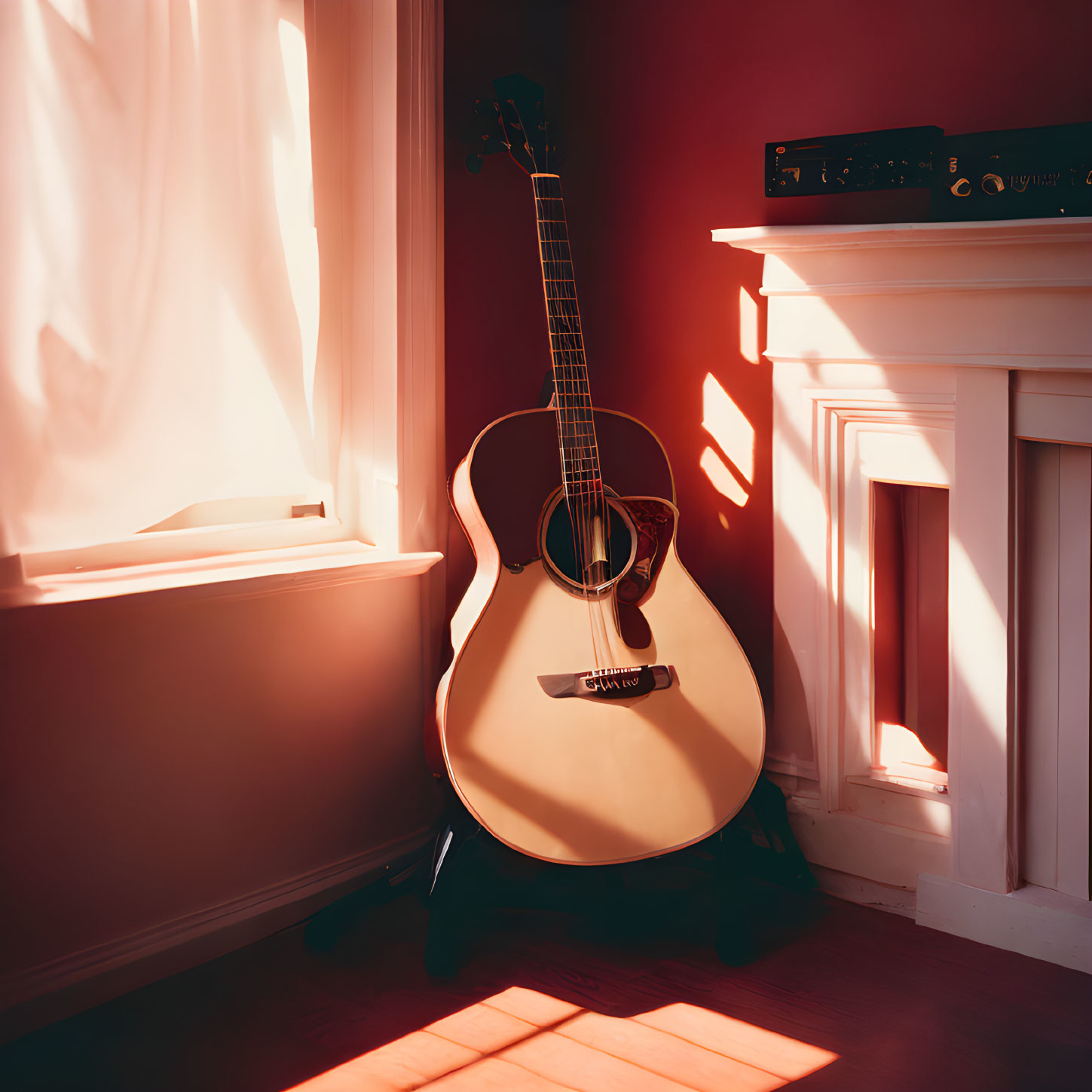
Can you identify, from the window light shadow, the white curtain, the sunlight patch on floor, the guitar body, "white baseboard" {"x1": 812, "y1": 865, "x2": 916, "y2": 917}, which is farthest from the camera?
the window light shadow

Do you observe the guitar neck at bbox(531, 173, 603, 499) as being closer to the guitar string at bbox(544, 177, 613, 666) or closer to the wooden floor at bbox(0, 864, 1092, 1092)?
the guitar string at bbox(544, 177, 613, 666)

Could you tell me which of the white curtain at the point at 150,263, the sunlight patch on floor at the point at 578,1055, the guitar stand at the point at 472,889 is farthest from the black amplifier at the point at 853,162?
the sunlight patch on floor at the point at 578,1055

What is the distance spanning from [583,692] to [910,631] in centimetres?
72

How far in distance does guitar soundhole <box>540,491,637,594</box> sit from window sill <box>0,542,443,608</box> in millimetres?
307

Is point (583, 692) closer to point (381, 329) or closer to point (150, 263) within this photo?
point (381, 329)

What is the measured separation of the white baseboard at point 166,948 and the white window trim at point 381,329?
0.60m

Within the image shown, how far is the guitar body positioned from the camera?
164cm

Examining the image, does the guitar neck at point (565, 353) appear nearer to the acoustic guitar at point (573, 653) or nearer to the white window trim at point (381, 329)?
the acoustic guitar at point (573, 653)

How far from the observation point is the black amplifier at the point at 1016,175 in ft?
5.07

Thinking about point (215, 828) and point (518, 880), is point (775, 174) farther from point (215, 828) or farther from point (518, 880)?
point (215, 828)

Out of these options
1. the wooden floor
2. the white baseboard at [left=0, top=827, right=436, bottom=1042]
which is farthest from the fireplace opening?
the white baseboard at [left=0, top=827, right=436, bottom=1042]

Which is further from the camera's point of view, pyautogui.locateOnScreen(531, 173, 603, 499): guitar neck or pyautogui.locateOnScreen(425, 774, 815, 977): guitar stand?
pyautogui.locateOnScreen(531, 173, 603, 499): guitar neck

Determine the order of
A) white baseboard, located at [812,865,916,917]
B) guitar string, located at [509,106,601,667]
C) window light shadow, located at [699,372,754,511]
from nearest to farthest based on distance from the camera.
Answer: guitar string, located at [509,106,601,667]
white baseboard, located at [812,865,916,917]
window light shadow, located at [699,372,754,511]

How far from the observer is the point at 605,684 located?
1.72 m
